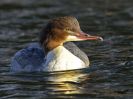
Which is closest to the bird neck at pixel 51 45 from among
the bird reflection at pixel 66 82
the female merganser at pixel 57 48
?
the female merganser at pixel 57 48

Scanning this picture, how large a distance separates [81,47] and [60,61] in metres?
2.98

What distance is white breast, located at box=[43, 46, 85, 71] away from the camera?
49.4 ft

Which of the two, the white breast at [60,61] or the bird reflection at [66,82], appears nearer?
the bird reflection at [66,82]

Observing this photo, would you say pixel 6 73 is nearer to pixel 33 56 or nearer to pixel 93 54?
pixel 33 56

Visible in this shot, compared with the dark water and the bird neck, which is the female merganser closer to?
the bird neck

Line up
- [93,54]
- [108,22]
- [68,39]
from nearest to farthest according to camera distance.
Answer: [68,39] < [93,54] < [108,22]

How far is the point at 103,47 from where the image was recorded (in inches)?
695

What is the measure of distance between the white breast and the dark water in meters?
0.23

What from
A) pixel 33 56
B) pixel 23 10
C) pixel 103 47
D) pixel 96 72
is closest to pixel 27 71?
pixel 33 56

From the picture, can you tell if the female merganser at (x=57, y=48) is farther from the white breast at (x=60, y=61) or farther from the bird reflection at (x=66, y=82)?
the bird reflection at (x=66, y=82)

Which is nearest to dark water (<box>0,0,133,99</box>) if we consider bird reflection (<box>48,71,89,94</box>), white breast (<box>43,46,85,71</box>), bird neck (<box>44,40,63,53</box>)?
bird reflection (<box>48,71,89,94</box>)

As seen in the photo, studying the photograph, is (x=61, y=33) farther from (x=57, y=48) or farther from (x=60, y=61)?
(x=60, y=61)

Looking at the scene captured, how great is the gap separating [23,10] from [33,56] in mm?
7773

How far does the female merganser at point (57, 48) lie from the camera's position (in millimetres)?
15055
